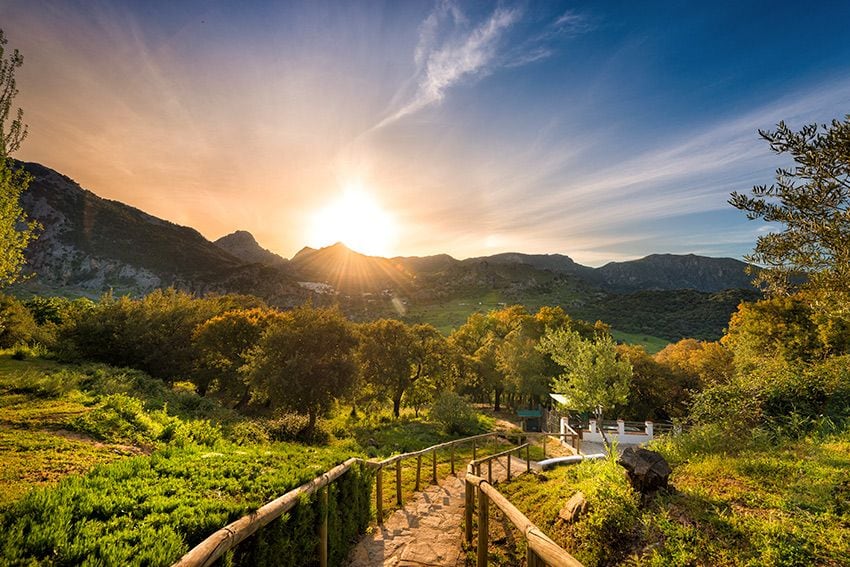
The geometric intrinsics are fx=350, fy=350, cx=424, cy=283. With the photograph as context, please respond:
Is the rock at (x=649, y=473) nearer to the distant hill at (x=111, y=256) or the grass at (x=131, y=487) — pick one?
the grass at (x=131, y=487)

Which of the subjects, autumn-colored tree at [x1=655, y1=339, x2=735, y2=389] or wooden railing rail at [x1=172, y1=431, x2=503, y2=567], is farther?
autumn-colored tree at [x1=655, y1=339, x2=735, y2=389]

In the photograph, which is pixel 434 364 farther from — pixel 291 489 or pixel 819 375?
pixel 291 489

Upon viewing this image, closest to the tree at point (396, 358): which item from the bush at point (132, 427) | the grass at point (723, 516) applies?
the bush at point (132, 427)

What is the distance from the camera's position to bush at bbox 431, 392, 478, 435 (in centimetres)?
2594

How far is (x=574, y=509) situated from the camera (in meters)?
5.95

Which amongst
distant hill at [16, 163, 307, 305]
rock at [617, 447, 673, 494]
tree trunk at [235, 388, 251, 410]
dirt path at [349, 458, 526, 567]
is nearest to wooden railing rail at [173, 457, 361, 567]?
dirt path at [349, 458, 526, 567]

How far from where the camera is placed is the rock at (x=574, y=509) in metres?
5.84

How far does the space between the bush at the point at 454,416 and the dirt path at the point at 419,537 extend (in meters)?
16.9

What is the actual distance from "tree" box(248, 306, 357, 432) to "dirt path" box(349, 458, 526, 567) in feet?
38.1

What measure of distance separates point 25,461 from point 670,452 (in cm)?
1173

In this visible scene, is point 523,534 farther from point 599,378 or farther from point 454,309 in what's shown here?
point 454,309

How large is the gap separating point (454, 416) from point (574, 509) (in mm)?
21042

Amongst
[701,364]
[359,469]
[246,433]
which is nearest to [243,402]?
[246,433]

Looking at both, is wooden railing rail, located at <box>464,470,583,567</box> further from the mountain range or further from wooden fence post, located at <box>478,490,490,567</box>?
the mountain range
